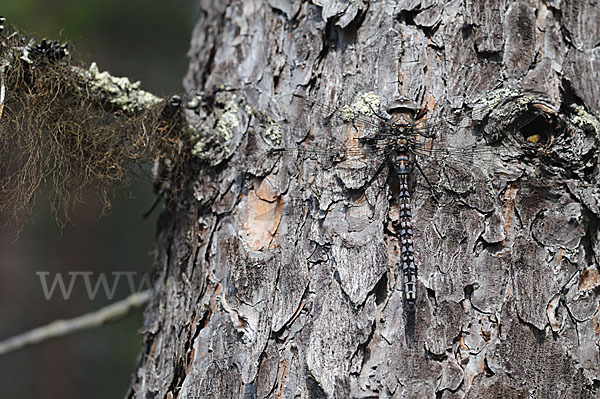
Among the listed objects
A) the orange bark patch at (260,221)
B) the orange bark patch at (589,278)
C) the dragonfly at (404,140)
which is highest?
the dragonfly at (404,140)

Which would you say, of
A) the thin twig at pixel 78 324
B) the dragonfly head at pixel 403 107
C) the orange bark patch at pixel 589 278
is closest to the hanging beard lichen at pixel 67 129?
the dragonfly head at pixel 403 107

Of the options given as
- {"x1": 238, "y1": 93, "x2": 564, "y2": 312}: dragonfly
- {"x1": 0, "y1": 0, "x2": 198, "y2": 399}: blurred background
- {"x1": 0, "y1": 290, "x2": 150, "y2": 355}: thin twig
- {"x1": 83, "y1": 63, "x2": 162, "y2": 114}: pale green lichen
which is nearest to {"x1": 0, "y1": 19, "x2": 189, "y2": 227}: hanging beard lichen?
{"x1": 83, "y1": 63, "x2": 162, "y2": 114}: pale green lichen

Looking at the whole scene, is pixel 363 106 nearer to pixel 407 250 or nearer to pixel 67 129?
pixel 407 250

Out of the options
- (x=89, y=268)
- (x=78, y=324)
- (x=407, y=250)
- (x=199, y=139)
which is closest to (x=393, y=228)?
(x=407, y=250)

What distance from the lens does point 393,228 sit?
48.8 inches

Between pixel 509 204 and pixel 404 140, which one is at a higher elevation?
pixel 404 140

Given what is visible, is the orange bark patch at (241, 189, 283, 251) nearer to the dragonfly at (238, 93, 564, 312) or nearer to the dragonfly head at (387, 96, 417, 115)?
the dragonfly at (238, 93, 564, 312)

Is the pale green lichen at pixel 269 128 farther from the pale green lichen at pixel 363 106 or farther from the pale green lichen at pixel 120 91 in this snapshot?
the pale green lichen at pixel 120 91

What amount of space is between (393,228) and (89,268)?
169 inches

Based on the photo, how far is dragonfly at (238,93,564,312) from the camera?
1.26 m

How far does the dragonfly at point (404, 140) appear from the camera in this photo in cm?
126

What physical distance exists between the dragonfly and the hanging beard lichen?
473mm

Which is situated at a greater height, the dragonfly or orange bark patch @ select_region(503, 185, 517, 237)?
the dragonfly

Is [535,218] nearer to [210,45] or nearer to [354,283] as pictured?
[354,283]
